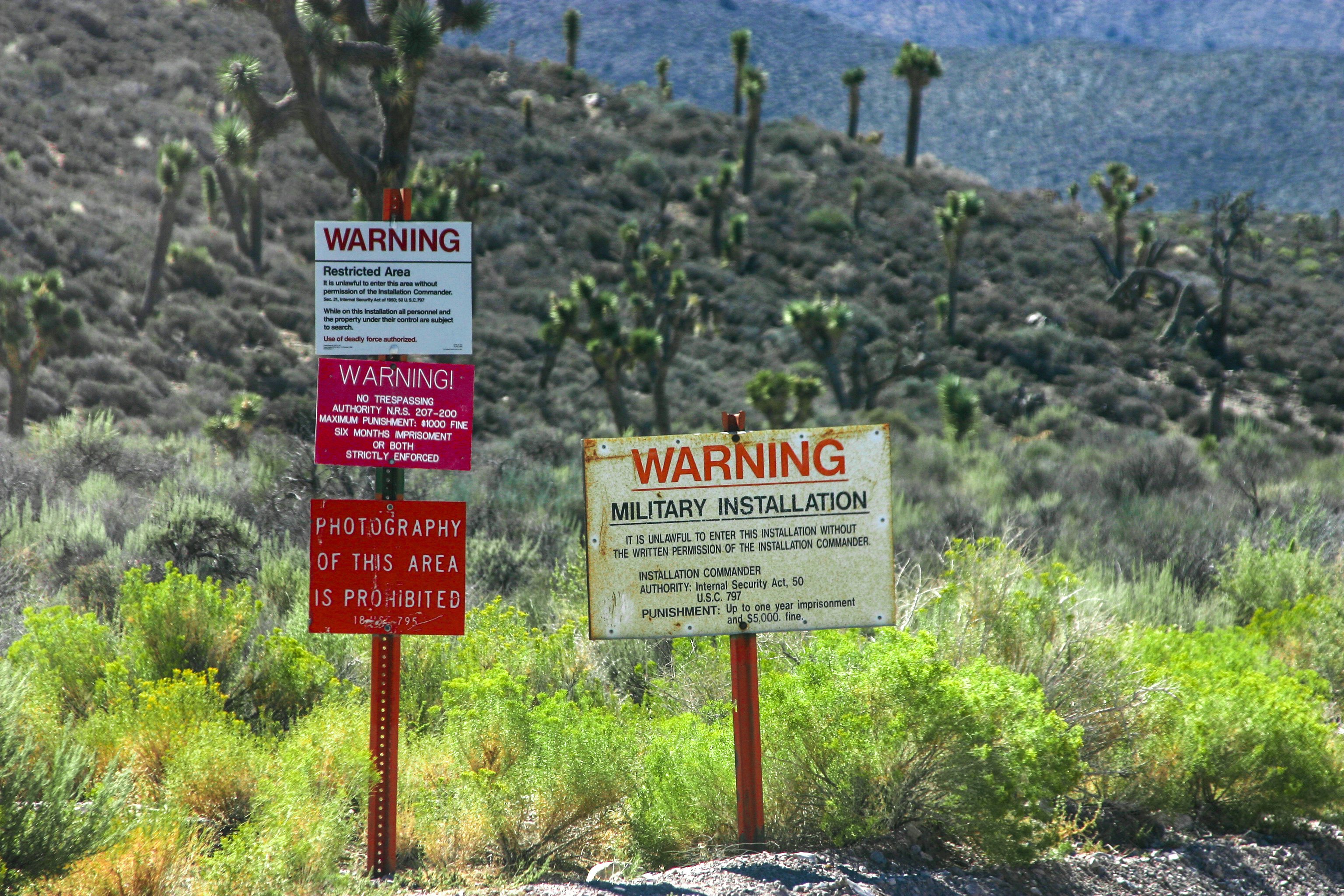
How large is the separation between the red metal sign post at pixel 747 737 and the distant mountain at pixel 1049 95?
80.5m

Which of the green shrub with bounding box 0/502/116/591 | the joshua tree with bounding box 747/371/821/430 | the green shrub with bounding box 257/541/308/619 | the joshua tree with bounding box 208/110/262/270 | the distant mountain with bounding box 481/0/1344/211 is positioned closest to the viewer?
the green shrub with bounding box 257/541/308/619

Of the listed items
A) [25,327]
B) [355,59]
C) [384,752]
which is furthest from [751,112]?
[384,752]

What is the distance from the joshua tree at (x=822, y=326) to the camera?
2723 centimetres

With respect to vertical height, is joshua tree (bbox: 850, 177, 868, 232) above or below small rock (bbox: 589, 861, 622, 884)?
above

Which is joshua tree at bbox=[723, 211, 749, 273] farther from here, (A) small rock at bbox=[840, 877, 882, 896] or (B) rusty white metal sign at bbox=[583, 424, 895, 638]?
(A) small rock at bbox=[840, 877, 882, 896]

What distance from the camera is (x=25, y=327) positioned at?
18.8m

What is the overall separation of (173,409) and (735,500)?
2176cm

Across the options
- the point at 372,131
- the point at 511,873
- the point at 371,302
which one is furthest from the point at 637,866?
the point at 372,131

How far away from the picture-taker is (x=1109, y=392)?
31.5 m

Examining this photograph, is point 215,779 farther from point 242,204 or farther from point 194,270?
point 242,204

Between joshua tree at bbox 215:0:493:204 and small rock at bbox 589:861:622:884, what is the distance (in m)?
7.04

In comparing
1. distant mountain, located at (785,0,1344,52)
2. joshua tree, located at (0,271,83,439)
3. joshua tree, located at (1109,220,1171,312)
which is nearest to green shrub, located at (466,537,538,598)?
joshua tree, located at (0,271,83,439)

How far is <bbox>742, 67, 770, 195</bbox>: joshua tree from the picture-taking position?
4700 cm

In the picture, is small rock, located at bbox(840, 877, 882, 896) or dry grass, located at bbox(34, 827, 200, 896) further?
small rock, located at bbox(840, 877, 882, 896)
